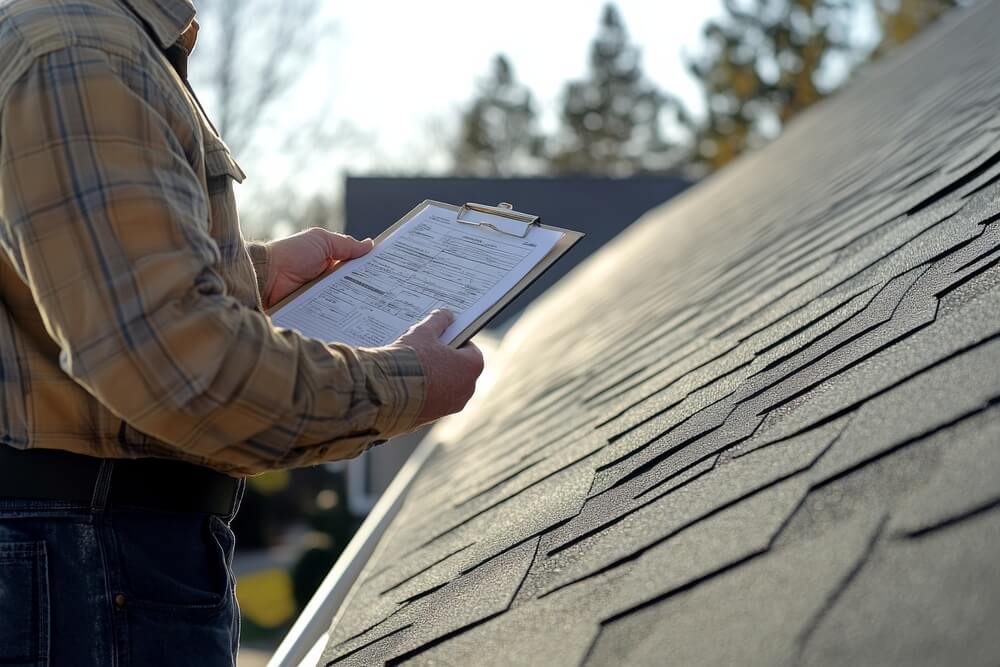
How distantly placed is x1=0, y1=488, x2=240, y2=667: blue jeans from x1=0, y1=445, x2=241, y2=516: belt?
0.05ft

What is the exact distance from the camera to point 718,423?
184cm

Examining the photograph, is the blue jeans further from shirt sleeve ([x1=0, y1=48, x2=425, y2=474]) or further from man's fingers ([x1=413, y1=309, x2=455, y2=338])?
man's fingers ([x1=413, y1=309, x2=455, y2=338])

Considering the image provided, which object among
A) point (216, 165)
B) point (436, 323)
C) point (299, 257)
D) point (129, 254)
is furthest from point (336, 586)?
point (129, 254)

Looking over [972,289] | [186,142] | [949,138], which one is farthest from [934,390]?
[949,138]

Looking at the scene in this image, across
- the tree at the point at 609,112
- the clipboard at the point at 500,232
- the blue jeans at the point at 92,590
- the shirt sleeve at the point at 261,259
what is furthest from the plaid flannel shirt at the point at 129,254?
the tree at the point at 609,112

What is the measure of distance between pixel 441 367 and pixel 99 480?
0.54 m

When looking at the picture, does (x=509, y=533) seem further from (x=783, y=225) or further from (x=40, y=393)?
(x=783, y=225)

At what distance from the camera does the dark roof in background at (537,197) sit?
61.1ft

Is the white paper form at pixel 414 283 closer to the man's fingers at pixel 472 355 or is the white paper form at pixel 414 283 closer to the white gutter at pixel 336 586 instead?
the man's fingers at pixel 472 355

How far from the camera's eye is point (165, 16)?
5.02 feet

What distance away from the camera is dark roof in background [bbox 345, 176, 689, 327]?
18625mm

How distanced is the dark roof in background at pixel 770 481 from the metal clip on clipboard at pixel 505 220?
1.58 ft

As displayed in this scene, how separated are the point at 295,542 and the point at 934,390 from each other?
21.8 metres

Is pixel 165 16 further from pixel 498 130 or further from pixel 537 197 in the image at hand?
pixel 498 130
